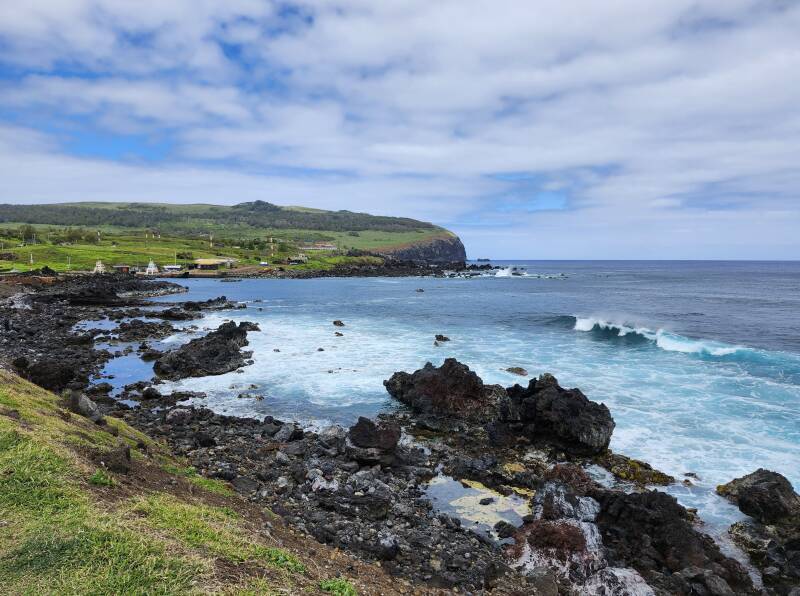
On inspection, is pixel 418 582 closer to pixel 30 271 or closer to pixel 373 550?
pixel 373 550

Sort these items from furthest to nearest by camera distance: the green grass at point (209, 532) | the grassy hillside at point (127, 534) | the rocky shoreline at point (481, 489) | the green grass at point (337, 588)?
the rocky shoreline at point (481, 489) < the green grass at point (209, 532) < the green grass at point (337, 588) < the grassy hillside at point (127, 534)

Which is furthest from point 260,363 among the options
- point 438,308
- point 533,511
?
point 438,308

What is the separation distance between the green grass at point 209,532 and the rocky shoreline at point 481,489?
3.44m

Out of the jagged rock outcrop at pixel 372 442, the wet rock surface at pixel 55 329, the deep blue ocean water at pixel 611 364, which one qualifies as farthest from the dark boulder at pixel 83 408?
the wet rock surface at pixel 55 329

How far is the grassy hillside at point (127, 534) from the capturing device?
7266mm

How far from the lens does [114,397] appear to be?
2638cm

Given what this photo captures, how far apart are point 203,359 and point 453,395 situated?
19038 mm

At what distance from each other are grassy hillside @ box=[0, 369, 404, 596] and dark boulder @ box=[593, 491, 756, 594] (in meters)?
7.10

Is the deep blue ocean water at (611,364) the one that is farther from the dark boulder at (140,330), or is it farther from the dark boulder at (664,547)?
the dark boulder at (664,547)

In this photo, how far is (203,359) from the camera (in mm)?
34000

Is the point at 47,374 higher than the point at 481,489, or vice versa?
the point at 47,374

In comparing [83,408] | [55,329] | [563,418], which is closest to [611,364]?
[563,418]

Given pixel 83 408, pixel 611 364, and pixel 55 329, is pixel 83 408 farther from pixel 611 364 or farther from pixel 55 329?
pixel 55 329

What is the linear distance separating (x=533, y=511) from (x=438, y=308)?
57.3 m
